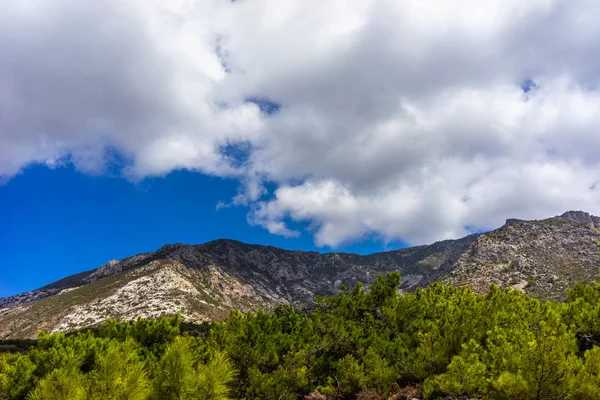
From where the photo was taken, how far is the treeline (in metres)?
6.28

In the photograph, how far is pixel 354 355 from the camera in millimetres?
A: 18281

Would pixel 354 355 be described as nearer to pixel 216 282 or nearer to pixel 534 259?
pixel 534 259

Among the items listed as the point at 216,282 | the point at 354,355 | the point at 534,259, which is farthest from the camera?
the point at 216,282

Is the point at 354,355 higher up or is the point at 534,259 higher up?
the point at 534,259

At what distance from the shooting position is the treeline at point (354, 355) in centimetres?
628

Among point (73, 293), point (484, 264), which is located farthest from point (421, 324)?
point (73, 293)

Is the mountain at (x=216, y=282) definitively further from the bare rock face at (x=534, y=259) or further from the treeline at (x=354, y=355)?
the treeline at (x=354, y=355)

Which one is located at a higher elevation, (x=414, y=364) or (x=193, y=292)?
(x=193, y=292)

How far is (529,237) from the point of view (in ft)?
456

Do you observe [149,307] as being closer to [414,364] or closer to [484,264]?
[414,364]

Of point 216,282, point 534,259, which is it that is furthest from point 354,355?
point 216,282

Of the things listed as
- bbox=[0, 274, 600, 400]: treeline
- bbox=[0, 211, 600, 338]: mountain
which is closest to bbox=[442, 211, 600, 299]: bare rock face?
bbox=[0, 211, 600, 338]: mountain

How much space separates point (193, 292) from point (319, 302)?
12492 centimetres

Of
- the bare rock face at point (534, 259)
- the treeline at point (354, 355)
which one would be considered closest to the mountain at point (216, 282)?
the bare rock face at point (534, 259)
